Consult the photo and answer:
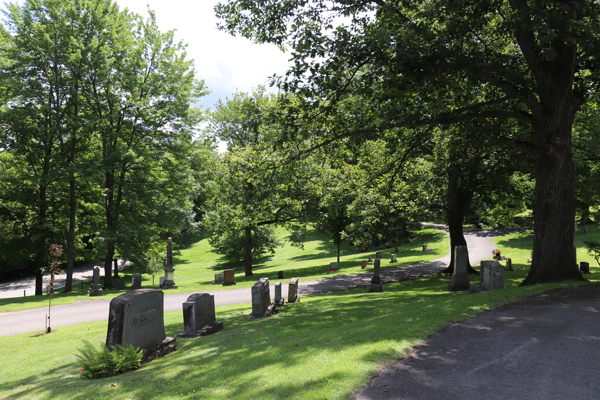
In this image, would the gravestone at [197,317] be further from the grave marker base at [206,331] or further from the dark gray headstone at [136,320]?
the dark gray headstone at [136,320]

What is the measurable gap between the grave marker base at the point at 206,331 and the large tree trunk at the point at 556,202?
9527mm

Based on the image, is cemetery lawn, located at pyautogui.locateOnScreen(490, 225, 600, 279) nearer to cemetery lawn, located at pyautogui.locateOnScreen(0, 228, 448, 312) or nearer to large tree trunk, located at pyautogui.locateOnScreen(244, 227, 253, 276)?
cemetery lawn, located at pyautogui.locateOnScreen(0, 228, 448, 312)

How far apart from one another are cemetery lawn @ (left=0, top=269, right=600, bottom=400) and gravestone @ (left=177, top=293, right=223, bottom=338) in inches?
16.2

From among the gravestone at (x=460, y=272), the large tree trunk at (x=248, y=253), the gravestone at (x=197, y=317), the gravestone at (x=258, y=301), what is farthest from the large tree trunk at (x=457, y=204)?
the large tree trunk at (x=248, y=253)

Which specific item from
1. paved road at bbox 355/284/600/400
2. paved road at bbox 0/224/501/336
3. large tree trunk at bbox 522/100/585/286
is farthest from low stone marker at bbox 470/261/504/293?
paved road at bbox 0/224/501/336

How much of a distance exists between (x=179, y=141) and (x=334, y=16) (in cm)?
1793

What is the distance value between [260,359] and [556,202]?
10320mm

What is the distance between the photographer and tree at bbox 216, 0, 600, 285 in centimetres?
1011

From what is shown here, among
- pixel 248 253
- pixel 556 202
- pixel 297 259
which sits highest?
pixel 556 202

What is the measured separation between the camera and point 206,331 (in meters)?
10.5

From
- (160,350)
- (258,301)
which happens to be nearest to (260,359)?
(160,350)

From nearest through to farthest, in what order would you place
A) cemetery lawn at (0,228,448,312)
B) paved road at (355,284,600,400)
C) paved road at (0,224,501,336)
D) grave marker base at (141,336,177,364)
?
1. paved road at (355,284,600,400)
2. grave marker base at (141,336,177,364)
3. paved road at (0,224,501,336)
4. cemetery lawn at (0,228,448,312)

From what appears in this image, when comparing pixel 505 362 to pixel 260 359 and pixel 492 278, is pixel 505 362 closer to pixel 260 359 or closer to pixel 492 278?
pixel 260 359

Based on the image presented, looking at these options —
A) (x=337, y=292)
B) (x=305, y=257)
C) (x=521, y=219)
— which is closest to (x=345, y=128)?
(x=337, y=292)
